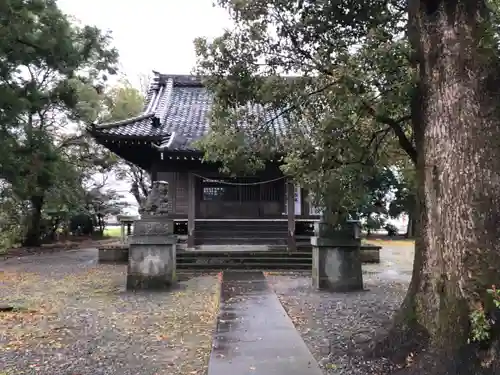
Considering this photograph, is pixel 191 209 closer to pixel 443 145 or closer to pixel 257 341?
pixel 257 341

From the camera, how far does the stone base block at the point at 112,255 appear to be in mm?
15344

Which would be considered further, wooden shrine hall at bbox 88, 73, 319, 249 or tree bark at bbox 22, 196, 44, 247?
tree bark at bbox 22, 196, 44, 247

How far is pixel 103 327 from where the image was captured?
6.57 m

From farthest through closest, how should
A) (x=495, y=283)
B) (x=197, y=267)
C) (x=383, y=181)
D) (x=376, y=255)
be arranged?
(x=383, y=181) < (x=376, y=255) < (x=197, y=267) < (x=495, y=283)

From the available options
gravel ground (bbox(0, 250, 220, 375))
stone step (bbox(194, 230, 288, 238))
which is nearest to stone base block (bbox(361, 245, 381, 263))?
stone step (bbox(194, 230, 288, 238))

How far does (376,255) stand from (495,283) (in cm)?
1153

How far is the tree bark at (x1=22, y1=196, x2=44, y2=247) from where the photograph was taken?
2212cm

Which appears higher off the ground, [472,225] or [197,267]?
[472,225]

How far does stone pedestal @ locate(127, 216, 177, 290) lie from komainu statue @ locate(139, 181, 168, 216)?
16 centimetres

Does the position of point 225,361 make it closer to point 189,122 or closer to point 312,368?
point 312,368

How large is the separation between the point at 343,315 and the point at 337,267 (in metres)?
2.47

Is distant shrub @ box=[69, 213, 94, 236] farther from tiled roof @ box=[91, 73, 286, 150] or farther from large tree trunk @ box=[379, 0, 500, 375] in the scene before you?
large tree trunk @ box=[379, 0, 500, 375]

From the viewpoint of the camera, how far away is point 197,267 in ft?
44.2

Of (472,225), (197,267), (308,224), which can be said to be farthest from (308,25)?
(308,224)
